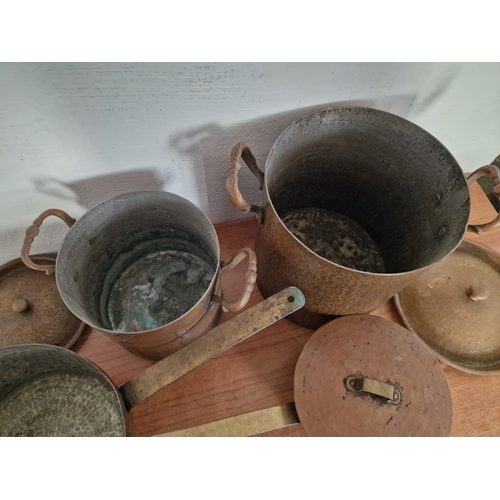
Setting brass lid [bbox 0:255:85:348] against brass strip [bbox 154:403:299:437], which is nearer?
brass strip [bbox 154:403:299:437]

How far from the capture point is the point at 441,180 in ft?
1.75

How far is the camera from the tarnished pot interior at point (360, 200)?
0.44 m

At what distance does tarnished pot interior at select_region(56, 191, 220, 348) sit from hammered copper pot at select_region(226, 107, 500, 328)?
4.3 inches

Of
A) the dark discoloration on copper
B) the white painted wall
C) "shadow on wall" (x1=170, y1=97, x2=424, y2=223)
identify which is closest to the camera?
the white painted wall

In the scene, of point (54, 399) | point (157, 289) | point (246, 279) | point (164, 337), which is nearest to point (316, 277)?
point (246, 279)

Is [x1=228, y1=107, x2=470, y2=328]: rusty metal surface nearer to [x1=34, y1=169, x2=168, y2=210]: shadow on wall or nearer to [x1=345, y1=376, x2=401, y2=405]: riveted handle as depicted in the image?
[x1=345, y1=376, x2=401, y2=405]: riveted handle

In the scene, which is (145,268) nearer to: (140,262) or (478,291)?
(140,262)

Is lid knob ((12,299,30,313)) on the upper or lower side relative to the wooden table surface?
→ upper

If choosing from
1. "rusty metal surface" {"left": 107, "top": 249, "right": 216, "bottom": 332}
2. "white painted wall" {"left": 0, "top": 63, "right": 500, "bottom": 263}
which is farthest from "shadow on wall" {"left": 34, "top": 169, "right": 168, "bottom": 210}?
"rusty metal surface" {"left": 107, "top": 249, "right": 216, "bottom": 332}

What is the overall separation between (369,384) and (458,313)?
25 centimetres

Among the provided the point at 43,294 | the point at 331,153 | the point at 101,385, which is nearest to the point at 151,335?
the point at 101,385

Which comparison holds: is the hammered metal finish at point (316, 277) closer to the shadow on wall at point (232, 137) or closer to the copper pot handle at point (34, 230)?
the shadow on wall at point (232, 137)

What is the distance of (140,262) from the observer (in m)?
0.66

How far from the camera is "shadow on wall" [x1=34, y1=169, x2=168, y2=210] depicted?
53cm
